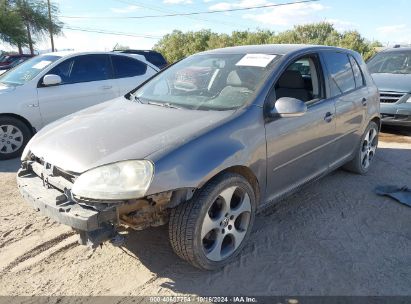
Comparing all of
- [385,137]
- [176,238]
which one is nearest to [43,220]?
[176,238]

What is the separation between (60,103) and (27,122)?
56cm

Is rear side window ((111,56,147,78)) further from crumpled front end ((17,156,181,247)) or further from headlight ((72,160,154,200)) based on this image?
headlight ((72,160,154,200))

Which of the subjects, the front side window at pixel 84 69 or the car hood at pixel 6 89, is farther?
the front side window at pixel 84 69

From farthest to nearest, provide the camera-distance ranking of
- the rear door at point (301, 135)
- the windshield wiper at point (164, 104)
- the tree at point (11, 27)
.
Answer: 1. the tree at point (11, 27)
2. the windshield wiper at point (164, 104)
3. the rear door at point (301, 135)

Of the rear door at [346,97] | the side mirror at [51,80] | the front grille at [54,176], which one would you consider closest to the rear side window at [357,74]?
the rear door at [346,97]

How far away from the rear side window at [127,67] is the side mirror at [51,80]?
1.14m

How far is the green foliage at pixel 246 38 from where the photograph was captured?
1608 inches

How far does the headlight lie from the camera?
2.31 metres

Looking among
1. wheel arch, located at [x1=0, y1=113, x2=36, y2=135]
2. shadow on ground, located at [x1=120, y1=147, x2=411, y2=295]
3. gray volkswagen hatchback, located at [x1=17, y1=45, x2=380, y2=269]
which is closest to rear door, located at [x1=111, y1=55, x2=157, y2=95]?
wheel arch, located at [x1=0, y1=113, x2=36, y2=135]

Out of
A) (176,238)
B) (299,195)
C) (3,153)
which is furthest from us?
(3,153)

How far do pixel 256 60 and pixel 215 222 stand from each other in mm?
1577

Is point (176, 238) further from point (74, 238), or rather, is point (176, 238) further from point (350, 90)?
point (350, 90)

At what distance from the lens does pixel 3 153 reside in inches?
213

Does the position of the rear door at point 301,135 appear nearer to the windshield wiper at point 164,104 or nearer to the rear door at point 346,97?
the rear door at point 346,97
